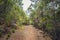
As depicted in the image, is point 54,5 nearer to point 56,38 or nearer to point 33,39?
point 56,38

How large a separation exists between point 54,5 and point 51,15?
3.67 ft

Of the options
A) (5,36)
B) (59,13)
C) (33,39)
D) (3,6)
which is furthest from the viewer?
(33,39)

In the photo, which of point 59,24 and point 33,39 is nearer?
point 59,24

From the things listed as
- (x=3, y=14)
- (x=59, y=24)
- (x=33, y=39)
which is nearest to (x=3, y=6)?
(x=3, y=14)

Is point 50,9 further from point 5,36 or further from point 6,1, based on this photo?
point 5,36

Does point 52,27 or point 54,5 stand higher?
point 54,5

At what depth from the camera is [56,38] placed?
16703mm

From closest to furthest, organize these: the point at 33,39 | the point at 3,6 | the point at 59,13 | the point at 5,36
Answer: the point at 59,13, the point at 3,6, the point at 5,36, the point at 33,39

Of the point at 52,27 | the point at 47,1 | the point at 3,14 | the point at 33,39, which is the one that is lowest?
the point at 33,39


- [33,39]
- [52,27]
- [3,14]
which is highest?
[3,14]

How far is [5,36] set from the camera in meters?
20.0

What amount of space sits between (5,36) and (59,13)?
7.44m

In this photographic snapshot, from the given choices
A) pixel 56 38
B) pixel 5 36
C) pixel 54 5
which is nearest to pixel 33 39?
pixel 5 36

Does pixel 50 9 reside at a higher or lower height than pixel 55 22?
higher
